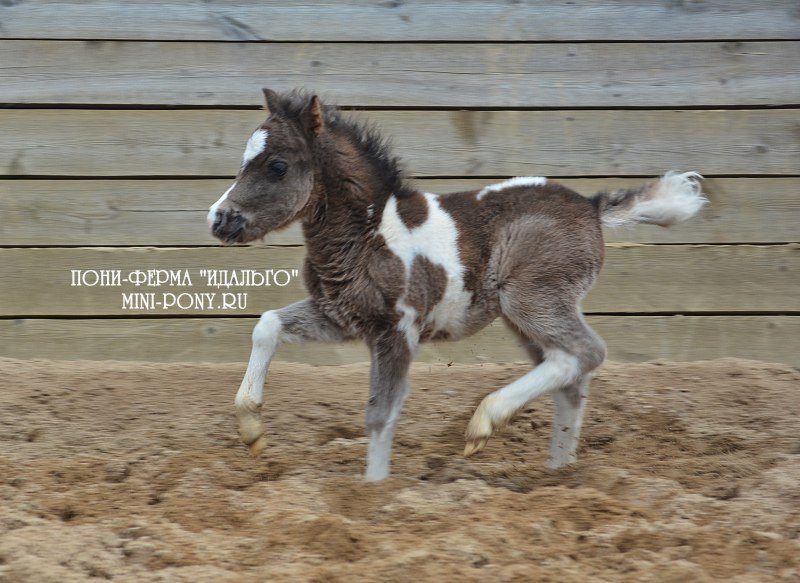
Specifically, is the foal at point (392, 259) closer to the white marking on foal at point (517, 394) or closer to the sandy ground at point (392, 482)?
the white marking on foal at point (517, 394)

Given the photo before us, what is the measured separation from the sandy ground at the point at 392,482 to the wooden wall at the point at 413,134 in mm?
335

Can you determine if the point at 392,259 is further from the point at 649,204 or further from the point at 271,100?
the point at 649,204

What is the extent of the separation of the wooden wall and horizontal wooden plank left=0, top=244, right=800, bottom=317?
0.01 m

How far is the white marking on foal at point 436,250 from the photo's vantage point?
3719mm

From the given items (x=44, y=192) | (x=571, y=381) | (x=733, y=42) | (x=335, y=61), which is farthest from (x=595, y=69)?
(x=44, y=192)

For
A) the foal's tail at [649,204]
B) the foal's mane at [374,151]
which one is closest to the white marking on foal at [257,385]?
the foal's mane at [374,151]

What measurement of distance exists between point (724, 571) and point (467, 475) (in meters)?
1.26

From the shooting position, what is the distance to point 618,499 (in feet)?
11.0

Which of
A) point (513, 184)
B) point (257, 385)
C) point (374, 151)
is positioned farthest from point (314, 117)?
point (257, 385)

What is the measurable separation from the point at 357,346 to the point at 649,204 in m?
2.08

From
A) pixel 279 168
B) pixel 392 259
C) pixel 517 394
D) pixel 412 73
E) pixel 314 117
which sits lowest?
pixel 517 394

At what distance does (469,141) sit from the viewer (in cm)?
545

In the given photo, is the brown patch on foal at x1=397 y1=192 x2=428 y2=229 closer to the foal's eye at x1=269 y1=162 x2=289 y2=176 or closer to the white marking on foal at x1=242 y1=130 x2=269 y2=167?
the foal's eye at x1=269 y1=162 x2=289 y2=176

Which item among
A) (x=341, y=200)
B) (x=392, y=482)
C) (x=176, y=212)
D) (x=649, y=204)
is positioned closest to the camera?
(x=392, y=482)
